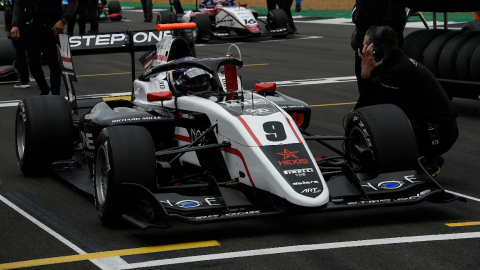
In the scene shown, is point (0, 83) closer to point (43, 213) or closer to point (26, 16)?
point (26, 16)

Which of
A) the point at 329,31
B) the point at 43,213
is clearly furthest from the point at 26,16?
the point at 329,31

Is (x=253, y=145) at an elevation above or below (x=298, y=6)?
above

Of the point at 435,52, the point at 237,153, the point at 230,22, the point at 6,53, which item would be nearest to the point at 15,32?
the point at 6,53

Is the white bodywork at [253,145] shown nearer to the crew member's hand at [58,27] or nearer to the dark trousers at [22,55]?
the crew member's hand at [58,27]

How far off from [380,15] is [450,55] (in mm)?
1786

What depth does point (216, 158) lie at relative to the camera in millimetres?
5621

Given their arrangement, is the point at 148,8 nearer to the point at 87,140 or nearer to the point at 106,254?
the point at 87,140

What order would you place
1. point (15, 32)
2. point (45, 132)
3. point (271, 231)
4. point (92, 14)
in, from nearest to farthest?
1. point (271, 231)
2. point (45, 132)
3. point (15, 32)
4. point (92, 14)

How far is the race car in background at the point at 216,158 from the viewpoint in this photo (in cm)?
492

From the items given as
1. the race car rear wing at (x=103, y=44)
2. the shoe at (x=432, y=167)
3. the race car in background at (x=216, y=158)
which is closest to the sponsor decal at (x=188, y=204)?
the race car in background at (x=216, y=158)

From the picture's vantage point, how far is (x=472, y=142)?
7914mm

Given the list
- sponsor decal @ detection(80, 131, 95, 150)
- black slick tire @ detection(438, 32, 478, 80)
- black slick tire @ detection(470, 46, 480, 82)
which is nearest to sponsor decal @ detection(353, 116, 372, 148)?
sponsor decal @ detection(80, 131, 95, 150)

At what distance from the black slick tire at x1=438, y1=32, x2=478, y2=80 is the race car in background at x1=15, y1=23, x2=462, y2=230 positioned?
11.2 feet

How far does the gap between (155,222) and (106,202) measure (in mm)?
480
